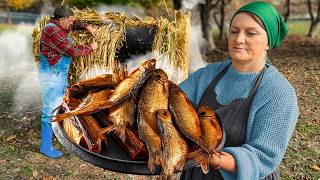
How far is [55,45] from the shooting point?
700 centimetres

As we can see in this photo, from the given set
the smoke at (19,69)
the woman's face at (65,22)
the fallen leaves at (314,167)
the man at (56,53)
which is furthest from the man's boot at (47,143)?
the fallen leaves at (314,167)

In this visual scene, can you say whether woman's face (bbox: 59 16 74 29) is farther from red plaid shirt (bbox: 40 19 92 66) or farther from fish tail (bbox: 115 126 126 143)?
Answer: fish tail (bbox: 115 126 126 143)

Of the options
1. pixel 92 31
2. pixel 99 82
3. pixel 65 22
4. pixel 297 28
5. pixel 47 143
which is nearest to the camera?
pixel 99 82

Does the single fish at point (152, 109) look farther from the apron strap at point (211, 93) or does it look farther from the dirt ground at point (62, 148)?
the dirt ground at point (62, 148)

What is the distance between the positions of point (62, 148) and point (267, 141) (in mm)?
6128

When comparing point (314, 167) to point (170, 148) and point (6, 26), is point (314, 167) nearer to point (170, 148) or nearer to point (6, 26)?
point (170, 148)

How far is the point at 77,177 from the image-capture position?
7.06 metres

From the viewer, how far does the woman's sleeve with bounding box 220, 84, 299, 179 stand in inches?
98.0

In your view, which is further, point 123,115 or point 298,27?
point 298,27

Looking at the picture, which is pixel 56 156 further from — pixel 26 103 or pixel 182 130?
pixel 182 130

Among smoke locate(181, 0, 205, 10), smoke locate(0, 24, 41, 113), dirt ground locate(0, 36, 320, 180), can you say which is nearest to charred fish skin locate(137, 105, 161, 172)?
dirt ground locate(0, 36, 320, 180)

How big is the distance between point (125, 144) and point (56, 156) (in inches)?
218

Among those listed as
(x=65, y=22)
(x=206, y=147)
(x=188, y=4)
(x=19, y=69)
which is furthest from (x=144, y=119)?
(x=19, y=69)

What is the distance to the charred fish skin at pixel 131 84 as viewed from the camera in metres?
2.62
